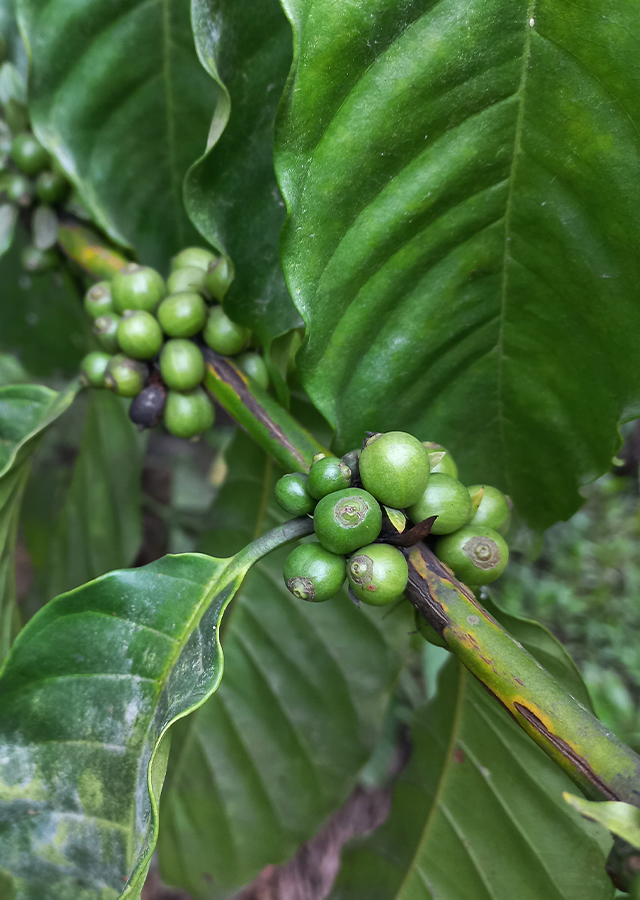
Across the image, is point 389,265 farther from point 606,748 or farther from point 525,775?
point 525,775

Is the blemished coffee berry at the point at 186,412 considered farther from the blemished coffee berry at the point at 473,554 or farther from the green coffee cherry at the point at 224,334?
the blemished coffee berry at the point at 473,554

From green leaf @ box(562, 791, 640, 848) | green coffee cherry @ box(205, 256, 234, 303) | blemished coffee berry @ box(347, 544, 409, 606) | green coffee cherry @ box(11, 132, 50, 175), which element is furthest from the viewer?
green coffee cherry @ box(11, 132, 50, 175)

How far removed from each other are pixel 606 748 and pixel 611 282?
1.60 feet

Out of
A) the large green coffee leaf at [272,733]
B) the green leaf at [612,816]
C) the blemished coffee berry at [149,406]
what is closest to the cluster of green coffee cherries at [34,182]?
the blemished coffee berry at [149,406]

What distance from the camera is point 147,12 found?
1.04 m

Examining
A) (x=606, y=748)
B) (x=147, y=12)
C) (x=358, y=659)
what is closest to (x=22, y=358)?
(x=147, y=12)

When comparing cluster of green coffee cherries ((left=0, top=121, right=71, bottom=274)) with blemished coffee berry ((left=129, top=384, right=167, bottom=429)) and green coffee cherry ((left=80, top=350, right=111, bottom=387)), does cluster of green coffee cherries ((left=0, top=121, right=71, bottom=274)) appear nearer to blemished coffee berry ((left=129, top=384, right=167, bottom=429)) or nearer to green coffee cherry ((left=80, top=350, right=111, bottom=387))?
green coffee cherry ((left=80, top=350, right=111, bottom=387))

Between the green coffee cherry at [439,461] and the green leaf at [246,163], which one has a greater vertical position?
the green leaf at [246,163]

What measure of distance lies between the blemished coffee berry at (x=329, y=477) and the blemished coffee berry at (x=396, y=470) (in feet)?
0.07

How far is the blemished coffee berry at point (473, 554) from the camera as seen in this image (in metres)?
0.69

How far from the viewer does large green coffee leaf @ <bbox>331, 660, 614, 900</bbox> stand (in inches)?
32.8

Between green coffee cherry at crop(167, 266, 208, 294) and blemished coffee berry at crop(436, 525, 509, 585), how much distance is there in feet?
1.79

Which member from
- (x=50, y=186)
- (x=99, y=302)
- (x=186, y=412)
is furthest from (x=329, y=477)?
(x=50, y=186)

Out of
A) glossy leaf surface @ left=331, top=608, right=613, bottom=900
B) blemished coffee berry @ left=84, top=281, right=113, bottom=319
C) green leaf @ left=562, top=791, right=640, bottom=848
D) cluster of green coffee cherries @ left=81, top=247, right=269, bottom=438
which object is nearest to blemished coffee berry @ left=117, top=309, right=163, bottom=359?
cluster of green coffee cherries @ left=81, top=247, right=269, bottom=438
